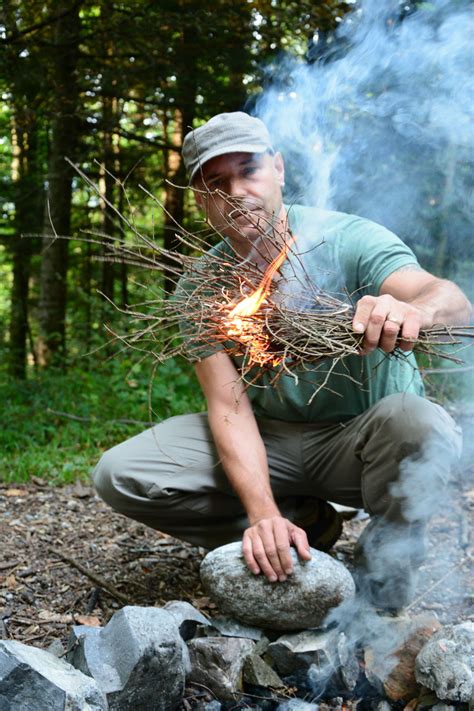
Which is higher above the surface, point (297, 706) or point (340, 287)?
point (340, 287)

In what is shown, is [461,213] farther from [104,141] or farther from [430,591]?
[104,141]

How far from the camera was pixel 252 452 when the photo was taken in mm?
3129

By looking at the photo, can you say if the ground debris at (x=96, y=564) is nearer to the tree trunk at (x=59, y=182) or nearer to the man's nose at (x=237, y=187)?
the man's nose at (x=237, y=187)

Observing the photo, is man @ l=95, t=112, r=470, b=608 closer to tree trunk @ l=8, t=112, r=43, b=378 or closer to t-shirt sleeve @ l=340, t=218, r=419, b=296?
t-shirt sleeve @ l=340, t=218, r=419, b=296

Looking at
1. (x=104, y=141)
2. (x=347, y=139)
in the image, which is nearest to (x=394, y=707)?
(x=347, y=139)

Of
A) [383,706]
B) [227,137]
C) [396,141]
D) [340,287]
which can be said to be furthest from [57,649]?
[396,141]

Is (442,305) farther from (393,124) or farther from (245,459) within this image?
(393,124)

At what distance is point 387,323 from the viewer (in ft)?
7.54

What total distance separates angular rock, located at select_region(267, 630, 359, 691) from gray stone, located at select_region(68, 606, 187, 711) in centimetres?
40

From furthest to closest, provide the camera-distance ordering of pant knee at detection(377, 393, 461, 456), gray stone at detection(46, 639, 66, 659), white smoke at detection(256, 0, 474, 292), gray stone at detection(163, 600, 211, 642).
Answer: white smoke at detection(256, 0, 474, 292)
pant knee at detection(377, 393, 461, 456)
gray stone at detection(163, 600, 211, 642)
gray stone at detection(46, 639, 66, 659)

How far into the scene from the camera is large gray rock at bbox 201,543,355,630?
2701mm

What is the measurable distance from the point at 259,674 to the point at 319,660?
0.22 meters

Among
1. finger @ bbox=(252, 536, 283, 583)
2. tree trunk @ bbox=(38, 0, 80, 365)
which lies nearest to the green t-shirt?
finger @ bbox=(252, 536, 283, 583)

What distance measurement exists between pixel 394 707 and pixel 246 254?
72.1 inches
